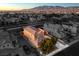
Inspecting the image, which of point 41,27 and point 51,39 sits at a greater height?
point 41,27

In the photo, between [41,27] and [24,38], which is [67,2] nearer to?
[41,27]

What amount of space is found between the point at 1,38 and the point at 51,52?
26.9 inches

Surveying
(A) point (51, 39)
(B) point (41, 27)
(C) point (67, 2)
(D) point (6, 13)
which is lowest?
(A) point (51, 39)

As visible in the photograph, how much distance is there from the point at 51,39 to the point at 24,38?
36 centimetres

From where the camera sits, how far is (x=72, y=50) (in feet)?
7.26

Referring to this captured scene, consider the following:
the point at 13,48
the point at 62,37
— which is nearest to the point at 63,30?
the point at 62,37

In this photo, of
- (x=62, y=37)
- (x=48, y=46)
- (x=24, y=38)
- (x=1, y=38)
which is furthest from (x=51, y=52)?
(x=1, y=38)

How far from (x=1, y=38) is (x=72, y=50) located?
0.95 meters

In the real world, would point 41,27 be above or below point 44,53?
above

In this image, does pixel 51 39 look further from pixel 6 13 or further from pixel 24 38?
pixel 6 13

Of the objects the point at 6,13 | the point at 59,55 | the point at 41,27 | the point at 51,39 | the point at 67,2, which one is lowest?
the point at 59,55

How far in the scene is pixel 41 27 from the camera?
225cm

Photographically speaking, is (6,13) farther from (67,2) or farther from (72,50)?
(72,50)

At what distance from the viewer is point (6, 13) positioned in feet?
7.45
